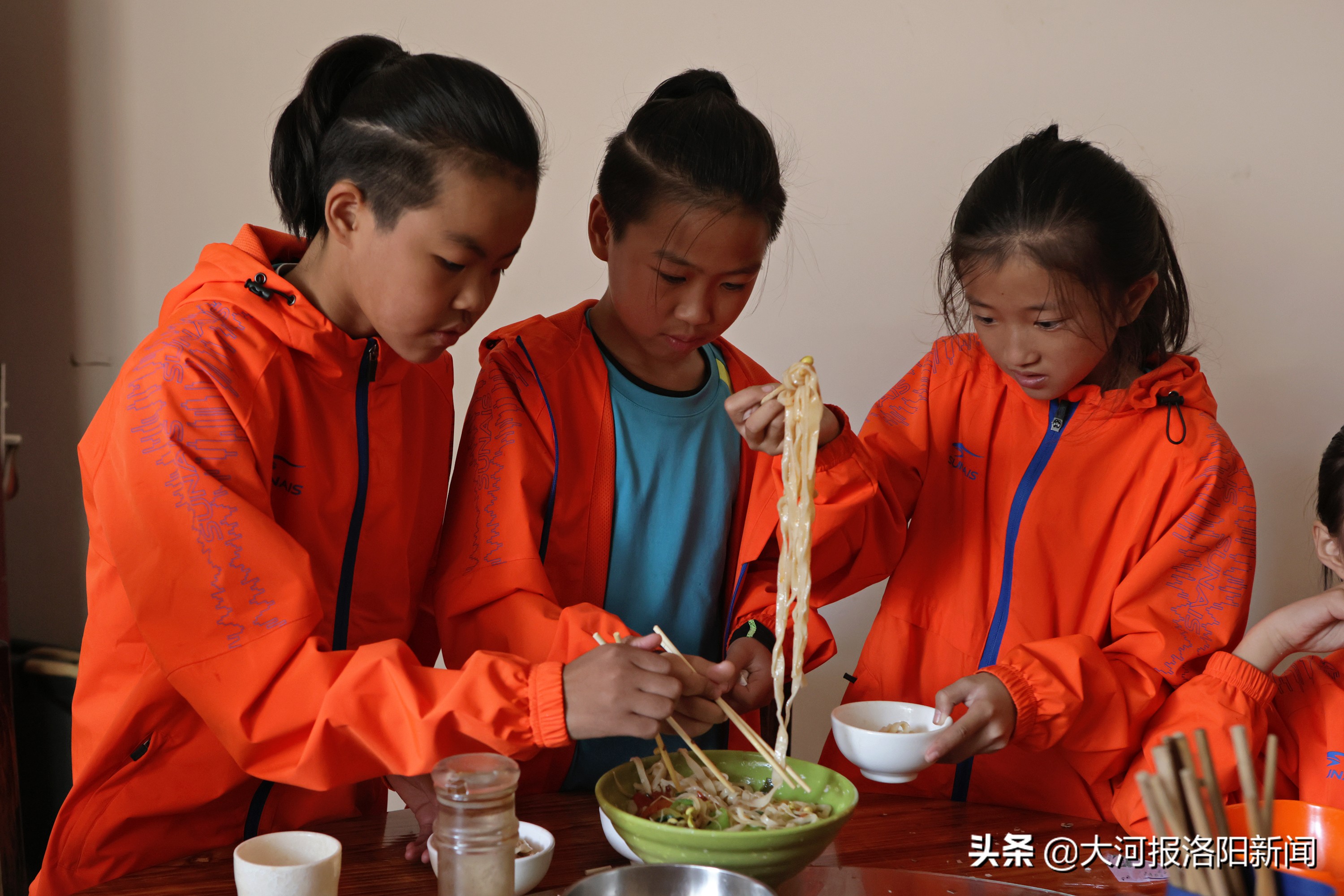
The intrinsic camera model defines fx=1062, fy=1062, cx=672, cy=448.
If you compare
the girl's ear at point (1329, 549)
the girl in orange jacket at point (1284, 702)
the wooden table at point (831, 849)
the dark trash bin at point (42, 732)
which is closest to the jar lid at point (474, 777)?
the wooden table at point (831, 849)

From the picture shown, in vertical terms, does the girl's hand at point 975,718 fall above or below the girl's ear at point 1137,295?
below

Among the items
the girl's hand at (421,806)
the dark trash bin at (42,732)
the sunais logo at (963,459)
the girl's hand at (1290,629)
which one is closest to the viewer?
the girl's hand at (421,806)

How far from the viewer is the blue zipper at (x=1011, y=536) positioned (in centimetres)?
163

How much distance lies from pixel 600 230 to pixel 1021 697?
0.90m

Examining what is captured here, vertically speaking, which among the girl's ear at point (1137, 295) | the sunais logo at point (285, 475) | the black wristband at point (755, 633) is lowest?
the black wristband at point (755, 633)

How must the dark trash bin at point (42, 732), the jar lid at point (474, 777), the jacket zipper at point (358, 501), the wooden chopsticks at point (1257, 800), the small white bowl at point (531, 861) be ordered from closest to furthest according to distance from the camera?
the wooden chopsticks at point (1257, 800), the jar lid at point (474, 777), the small white bowl at point (531, 861), the jacket zipper at point (358, 501), the dark trash bin at point (42, 732)

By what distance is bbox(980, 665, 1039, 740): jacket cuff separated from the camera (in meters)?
1.39

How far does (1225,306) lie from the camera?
2.05 m

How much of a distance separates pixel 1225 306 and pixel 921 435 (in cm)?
77

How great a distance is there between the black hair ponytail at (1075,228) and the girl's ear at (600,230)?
54 cm

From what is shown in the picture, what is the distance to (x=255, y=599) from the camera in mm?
1169

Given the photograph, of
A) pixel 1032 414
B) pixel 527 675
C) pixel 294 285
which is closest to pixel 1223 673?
pixel 1032 414

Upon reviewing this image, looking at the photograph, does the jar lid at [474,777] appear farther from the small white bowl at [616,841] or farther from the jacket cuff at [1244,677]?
the jacket cuff at [1244,677]

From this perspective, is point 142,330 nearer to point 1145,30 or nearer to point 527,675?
point 527,675
